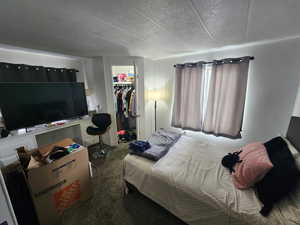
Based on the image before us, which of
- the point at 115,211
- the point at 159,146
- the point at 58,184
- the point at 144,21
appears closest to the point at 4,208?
the point at 58,184

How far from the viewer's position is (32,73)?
2.15 m

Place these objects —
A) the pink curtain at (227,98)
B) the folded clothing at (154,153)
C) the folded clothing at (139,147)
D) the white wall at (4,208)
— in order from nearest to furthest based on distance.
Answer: the white wall at (4,208), the folded clothing at (154,153), the folded clothing at (139,147), the pink curtain at (227,98)

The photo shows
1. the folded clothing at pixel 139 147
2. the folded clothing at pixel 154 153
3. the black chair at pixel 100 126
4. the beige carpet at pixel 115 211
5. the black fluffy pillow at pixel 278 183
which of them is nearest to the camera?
the black fluffy pillow at pixel 278 183

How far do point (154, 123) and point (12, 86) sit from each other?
2873 millimetres

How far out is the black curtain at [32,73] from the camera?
1918mm

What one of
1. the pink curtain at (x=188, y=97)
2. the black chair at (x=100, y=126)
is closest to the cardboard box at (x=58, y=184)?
the black chair at (x=100, y=126)

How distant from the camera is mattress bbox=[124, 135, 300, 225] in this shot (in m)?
0.91

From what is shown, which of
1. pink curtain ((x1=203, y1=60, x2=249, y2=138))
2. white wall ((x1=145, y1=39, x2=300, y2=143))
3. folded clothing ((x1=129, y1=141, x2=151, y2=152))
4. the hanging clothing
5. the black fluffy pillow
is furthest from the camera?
the hanging clothing

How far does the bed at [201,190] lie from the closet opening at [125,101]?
170cm

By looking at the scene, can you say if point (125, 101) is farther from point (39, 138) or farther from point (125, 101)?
point (39, 138)

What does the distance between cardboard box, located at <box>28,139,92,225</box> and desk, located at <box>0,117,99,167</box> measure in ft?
2.56

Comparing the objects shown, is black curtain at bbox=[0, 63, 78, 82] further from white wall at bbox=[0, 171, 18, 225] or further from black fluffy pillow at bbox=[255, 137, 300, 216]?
black fluffy pillow at bbox=[255, 137, 300, 216]

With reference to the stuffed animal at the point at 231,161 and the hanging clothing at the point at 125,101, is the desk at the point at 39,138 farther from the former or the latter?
the stuffed animal at the point at 231,161

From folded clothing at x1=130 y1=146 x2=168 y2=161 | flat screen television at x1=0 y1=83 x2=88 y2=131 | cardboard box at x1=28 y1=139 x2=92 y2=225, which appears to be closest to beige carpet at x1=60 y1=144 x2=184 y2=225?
cardboard box at x1=28 y1=139 x2=92 y2=225
